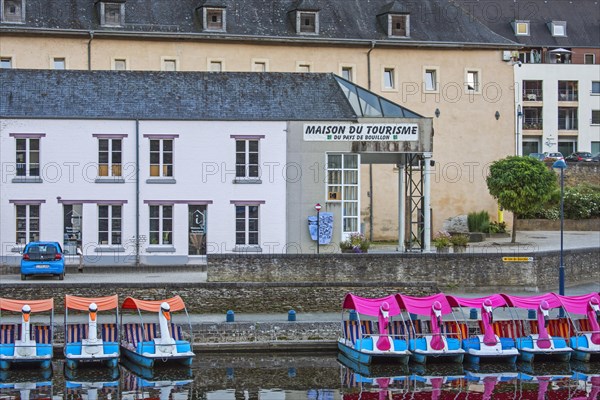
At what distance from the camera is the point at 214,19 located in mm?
59781

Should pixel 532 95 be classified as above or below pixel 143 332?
above

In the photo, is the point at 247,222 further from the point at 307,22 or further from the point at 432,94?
the point at 432,94

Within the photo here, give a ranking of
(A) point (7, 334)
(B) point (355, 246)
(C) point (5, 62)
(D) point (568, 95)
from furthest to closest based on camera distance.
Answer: (D) point (568, 95), (C) point (5, 62), (B) point (355, 246), (A) point (7, 334)

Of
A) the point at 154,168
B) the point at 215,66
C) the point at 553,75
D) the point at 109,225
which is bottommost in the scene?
the point at 109,225

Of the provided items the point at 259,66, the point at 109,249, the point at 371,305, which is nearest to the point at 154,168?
the point at 109,249

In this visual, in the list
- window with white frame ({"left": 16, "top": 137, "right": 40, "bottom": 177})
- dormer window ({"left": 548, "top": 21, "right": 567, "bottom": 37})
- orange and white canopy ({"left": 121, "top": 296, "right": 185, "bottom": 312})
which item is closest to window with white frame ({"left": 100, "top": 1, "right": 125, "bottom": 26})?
window with white frame ({"left": 16, "top": 137, "right": 40, "bottom": 177})

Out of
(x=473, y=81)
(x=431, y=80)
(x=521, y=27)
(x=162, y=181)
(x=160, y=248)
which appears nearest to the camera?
(x=160, y=248)

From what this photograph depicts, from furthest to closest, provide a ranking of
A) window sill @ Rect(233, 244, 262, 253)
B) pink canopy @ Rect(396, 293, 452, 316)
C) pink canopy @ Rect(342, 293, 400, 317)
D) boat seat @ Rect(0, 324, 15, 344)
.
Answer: window sill @ Rect(233, 244, 262, 253), pink canopy @ Rect(396, 293, 452, 316), pink canopy @ Rect(342, 293, 400, 317), boat seat @ Rect(0, 324, 15, 344)

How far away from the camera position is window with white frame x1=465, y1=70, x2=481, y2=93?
6256cm

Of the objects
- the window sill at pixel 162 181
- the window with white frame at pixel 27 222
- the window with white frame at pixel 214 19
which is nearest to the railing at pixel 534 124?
the window with white frame at pixel 214 19

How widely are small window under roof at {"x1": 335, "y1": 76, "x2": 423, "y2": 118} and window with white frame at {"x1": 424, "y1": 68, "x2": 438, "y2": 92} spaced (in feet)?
50.0

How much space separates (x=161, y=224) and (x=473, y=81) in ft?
77.1

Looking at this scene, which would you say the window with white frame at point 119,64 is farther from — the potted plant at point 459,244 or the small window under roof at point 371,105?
the potted plant at point 459,244

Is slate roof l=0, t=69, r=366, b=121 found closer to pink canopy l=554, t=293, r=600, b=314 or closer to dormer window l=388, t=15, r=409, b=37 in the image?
pink canopy l=554, t=293, r=600, b=314
